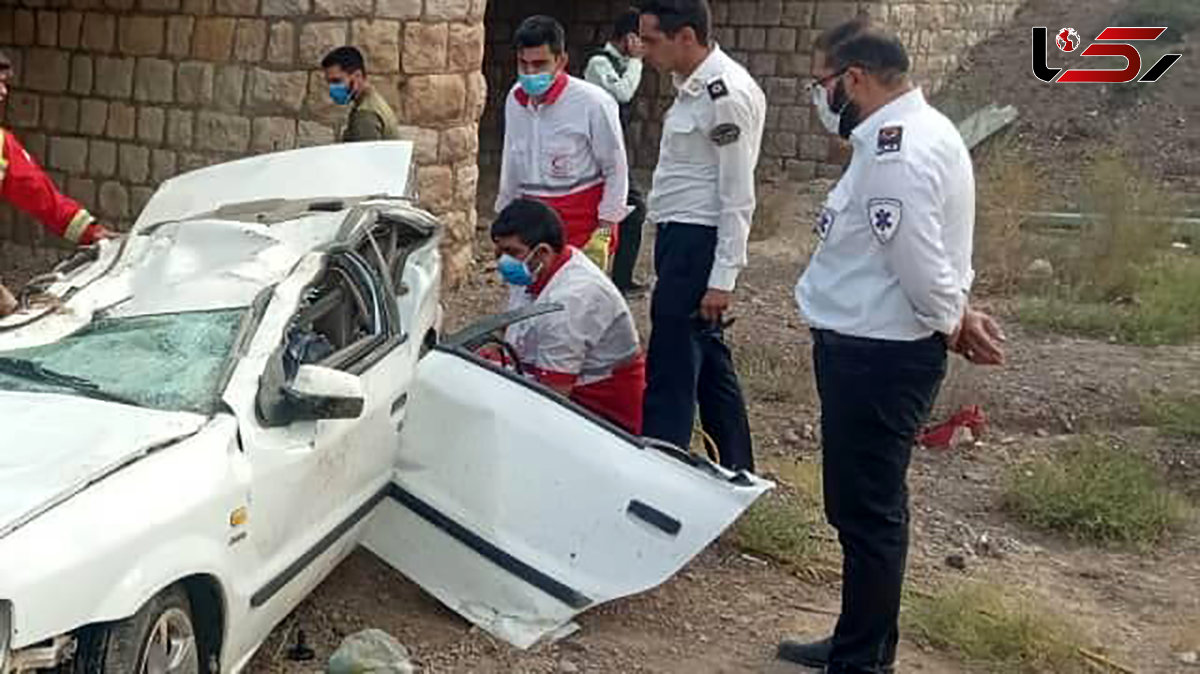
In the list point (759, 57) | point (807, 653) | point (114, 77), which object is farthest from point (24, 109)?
point (759, 57)

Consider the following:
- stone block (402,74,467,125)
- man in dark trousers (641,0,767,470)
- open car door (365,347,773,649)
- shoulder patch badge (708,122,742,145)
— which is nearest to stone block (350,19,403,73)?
stone block (402,74,467,125)

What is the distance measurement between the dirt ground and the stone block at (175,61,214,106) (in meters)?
1.92

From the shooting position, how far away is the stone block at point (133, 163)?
9.64 meters

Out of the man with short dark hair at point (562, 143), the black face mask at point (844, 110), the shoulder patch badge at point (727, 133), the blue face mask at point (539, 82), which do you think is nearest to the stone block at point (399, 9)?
the man with short dark hair at point (562, 143)

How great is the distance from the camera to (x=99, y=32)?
31.6ft

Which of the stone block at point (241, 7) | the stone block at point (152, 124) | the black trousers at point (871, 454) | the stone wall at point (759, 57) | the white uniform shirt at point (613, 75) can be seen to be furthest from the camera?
the stone wall at point (759, 57)

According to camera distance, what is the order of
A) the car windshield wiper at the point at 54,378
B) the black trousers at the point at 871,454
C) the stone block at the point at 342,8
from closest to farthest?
the car windshield wiper at the point at 54,378 < the black trousers at the point at 871,454 < the stone block at the point at 342,8

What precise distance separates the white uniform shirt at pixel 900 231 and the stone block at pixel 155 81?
6.25 meters

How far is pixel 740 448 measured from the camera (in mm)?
5719

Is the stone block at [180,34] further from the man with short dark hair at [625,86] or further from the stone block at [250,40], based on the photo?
the man with short dark hair at [625,86]

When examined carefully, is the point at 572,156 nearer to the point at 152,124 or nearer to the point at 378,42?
the point at 378,42

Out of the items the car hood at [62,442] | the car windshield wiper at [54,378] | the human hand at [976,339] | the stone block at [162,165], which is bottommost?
the car hood at [62,442]

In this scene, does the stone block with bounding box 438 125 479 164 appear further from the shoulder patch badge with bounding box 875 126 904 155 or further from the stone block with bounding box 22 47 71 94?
the shoulder patch badge with bounding box 875 126 904 155

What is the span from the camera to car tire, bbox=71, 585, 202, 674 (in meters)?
3.18
